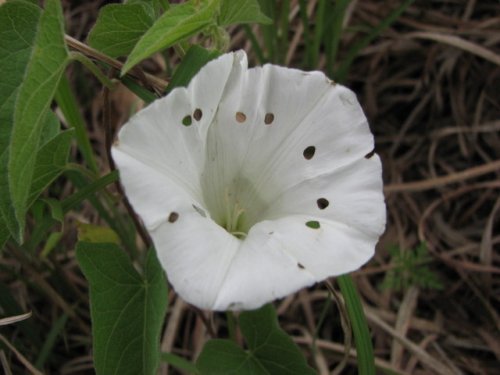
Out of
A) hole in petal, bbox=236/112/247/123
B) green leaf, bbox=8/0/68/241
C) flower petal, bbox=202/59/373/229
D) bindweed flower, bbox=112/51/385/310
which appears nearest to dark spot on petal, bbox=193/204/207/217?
bindweed flower, bbox=112/51/385/310

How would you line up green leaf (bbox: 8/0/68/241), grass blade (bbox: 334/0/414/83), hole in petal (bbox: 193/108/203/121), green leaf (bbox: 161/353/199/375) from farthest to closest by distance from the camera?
grass blade (bbox: 334/0/414/83)
green leaf (bbox: 161/353/199/375)
hole in petal (bbox: 193/108/203/121)
green leaf (bbox: 8/0/68/241)

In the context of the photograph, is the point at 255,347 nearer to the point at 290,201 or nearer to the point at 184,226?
the point at 290,201

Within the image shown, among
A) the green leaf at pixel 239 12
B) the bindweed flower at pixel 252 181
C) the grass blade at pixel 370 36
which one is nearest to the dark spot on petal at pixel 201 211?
the bindweed flower at pixel 252 181

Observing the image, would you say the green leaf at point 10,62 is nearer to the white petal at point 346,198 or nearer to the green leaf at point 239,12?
the green leaf at point 239,12

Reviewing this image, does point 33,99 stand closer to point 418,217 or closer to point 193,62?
point 193,62

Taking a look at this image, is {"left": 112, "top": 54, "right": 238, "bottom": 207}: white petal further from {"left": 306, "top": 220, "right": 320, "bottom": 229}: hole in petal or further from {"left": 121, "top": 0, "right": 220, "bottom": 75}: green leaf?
{"left": 306, "top": 220, "right": 320, "bottom": 229}: hole in petal
